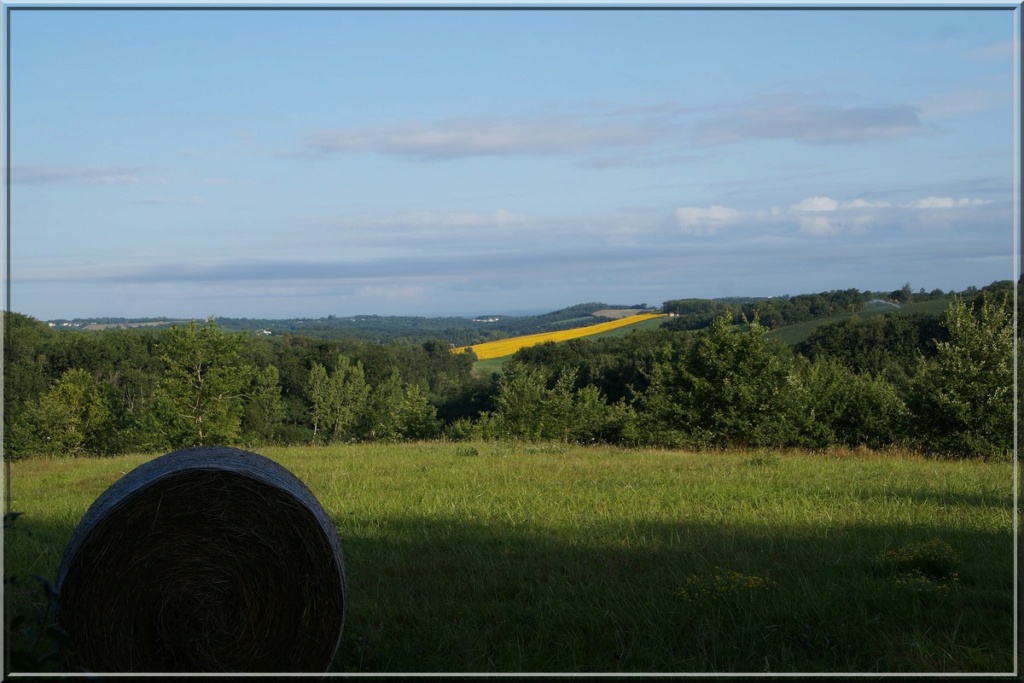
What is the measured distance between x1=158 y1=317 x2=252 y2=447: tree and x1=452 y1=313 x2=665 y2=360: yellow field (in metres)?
30.2

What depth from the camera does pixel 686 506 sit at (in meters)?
10.3

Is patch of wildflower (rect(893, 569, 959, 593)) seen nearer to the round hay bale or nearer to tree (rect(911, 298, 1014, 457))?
the round hay bale

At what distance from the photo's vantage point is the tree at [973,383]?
21.5m

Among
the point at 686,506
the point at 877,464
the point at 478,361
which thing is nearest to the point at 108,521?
the point at 686,506

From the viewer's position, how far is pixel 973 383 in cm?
2238

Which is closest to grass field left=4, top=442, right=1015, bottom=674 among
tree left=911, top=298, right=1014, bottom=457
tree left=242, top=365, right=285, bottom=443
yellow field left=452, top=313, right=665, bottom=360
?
tree left=911, top=298, right=1014, bottom=457

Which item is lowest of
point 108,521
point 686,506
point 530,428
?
point 530,428

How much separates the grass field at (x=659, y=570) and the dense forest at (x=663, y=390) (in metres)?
8.18

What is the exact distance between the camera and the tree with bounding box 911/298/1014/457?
21484 mm

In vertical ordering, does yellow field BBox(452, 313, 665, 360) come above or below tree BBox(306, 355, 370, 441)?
above

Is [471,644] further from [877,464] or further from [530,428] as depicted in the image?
[530,428]

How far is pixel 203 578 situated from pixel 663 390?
86.9ft

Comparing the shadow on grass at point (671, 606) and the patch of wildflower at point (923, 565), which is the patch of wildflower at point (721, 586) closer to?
the shadow on grass at point (671, 606)

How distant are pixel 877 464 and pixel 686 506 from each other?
24.9 ft
